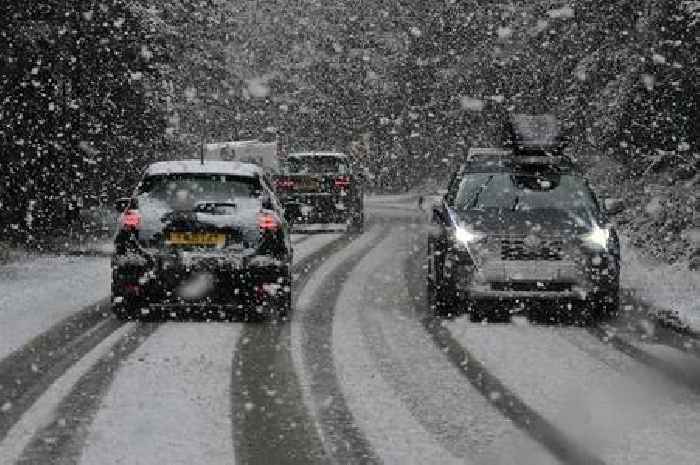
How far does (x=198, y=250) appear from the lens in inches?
473

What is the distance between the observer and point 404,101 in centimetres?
7025

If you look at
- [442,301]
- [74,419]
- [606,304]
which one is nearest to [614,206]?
[606,304]

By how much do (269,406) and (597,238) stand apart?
5511 millimetres

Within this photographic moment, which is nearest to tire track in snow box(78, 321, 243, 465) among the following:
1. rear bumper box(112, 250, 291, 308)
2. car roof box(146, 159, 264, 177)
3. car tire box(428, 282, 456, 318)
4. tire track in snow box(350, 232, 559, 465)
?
tire track in snow box(350, 232, 559, 465)

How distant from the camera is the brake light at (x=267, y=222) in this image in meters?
12.2

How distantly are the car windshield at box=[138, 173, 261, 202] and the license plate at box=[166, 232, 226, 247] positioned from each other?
405 mm

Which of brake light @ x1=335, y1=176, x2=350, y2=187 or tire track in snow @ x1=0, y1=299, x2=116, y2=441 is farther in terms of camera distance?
brake light @ x1=335, y1=176, x2=350, y2=187

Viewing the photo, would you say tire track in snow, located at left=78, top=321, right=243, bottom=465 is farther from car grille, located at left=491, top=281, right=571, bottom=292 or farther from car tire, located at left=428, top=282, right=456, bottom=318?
car grille, located at left=491, top=281, right=571, bottom=292

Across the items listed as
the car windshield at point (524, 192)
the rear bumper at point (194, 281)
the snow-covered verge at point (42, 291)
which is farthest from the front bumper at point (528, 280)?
the snow-covered verge at point (42, 291)

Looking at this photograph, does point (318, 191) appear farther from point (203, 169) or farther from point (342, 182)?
point (203, 169)

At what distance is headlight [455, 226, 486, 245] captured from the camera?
12180mm

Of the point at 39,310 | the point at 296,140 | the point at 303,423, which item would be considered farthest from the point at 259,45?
the point at 303,423

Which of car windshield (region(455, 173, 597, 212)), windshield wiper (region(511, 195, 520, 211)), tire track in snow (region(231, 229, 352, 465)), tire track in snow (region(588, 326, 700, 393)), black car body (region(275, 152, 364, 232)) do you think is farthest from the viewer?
black car body (region(275, 152, 364, 232))

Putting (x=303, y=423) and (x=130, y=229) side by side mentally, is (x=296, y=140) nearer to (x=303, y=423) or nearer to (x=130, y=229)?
(x=130, y=229)
